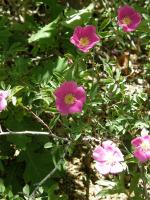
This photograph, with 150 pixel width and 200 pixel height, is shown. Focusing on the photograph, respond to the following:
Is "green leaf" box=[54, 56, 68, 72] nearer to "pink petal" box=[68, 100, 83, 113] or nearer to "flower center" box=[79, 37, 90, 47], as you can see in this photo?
"flower center" box=[79, 37, 90, 47]

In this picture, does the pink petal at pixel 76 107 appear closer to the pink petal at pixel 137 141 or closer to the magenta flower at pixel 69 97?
the magenta flower at pixel 69 97

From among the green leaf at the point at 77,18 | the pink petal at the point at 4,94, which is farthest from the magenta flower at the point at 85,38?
the pink petal at the point at 4,94

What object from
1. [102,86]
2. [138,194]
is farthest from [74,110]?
[102,86]

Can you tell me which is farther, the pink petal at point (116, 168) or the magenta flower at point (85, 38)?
the magenta flower at point (85, 38)

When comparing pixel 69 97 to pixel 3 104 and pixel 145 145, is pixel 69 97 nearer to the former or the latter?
pixel 3 104

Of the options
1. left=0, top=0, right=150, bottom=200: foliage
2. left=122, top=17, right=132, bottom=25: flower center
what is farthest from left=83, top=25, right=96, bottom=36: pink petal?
left=122, top=17, right=132, bottom=25: flower center

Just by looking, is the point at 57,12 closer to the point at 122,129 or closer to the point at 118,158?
the point at 122,129

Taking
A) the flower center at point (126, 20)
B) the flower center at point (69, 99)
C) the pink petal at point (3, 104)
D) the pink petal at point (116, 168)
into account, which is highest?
the flower center at point (126, 20)

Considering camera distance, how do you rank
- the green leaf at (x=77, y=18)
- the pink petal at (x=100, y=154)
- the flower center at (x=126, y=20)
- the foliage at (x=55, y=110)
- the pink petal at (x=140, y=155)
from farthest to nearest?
the green leaf at (x=77, y=18) < the flower center at (x=126, y=20) < the foliage at (x=55, y=110) < the pink petal at (x=100, y=154) < the pink petal at (x=140, y=155)
